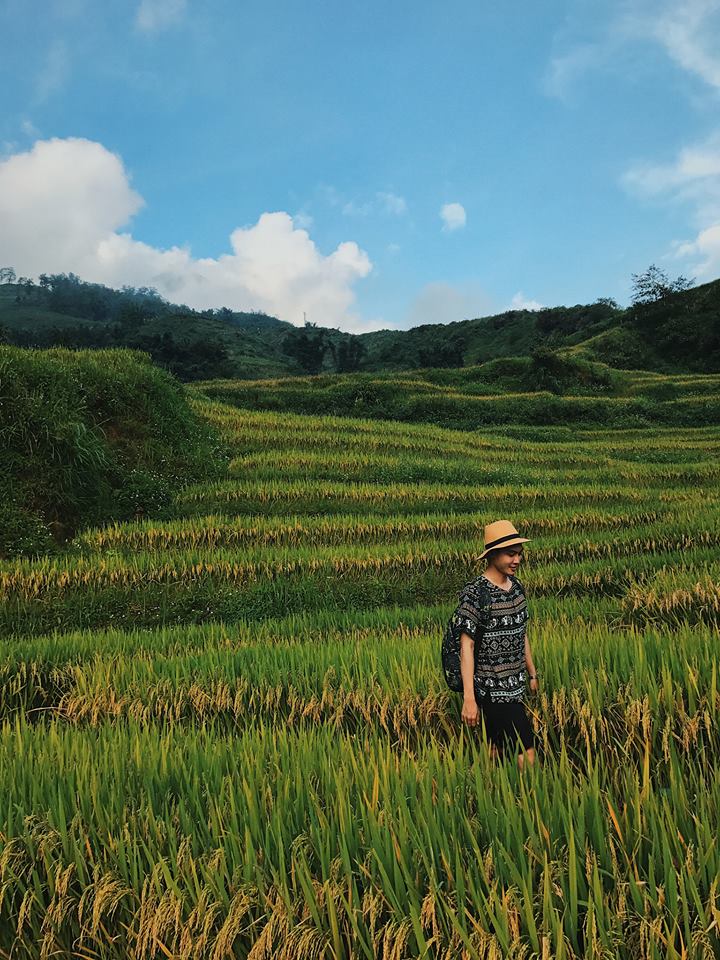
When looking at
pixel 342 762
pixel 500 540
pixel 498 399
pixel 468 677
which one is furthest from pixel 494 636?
pixel 498 399

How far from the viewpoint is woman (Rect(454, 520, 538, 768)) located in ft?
A: 10.1

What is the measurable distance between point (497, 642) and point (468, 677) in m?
0.27

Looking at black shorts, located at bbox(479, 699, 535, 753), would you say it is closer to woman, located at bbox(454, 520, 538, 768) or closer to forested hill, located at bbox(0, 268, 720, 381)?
woman, located at bbox(454, 520, 538, 768)

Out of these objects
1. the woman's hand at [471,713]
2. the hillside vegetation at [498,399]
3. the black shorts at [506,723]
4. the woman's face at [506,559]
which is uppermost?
the hillside vegetation at [498,399]

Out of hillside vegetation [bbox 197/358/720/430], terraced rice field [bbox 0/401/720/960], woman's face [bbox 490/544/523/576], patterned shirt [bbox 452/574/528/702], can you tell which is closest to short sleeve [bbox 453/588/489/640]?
patterned shirt [bbox 452/574/528/702]

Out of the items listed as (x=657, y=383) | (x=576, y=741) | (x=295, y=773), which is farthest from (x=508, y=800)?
(x=657, y=383)

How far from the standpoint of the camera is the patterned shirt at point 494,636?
10.1 ft

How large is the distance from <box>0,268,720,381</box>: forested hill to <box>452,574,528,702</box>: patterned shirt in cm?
1792

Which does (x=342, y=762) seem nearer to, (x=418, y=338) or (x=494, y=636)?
(x=494, y=636)

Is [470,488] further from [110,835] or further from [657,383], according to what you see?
[657,383]

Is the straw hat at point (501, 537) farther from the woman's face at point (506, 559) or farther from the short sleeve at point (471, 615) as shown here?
the short sleeve at point (471, 615)

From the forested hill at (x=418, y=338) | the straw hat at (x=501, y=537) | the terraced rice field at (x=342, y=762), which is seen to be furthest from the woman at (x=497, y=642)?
the forested hill at (x=418, y=338)

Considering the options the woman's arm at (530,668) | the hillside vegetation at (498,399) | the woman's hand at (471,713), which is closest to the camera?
the woman's hand at (471,713)

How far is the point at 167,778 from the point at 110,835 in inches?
17.2
